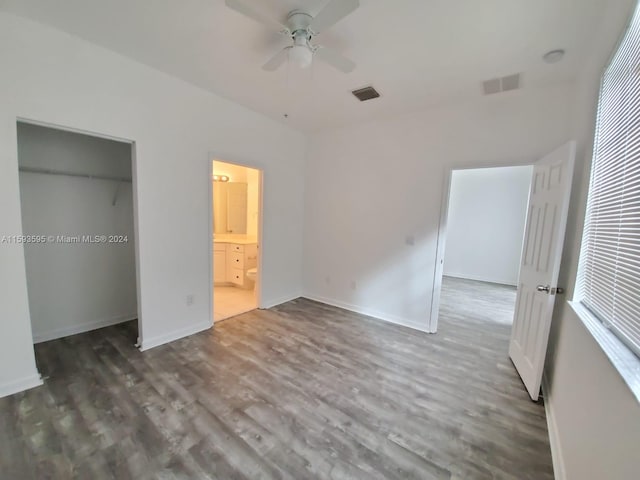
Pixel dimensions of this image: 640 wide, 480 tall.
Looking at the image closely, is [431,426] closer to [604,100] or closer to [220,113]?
[604,100]

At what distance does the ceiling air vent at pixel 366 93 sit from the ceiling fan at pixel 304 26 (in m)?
0.86

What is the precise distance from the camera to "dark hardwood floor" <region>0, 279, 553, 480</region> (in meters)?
1.49

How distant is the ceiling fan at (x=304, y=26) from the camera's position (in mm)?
1409

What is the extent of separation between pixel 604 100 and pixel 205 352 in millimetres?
3627

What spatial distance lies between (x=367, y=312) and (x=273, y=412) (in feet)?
7.14

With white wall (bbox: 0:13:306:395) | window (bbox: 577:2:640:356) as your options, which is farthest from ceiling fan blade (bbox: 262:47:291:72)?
window (bbox: 577:2:640:356)

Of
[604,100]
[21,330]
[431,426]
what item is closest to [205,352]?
[21,330]

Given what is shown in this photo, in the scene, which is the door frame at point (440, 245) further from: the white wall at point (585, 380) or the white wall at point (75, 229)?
the white wall at point (75, 229)

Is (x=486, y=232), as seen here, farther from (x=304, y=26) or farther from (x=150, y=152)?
(x=150, y=152)

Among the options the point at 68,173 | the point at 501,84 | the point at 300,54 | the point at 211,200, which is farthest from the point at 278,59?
the point at 68,173

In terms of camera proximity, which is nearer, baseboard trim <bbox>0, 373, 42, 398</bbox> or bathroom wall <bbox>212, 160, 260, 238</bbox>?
baseboard trim <bbox>0, 373, 42, 398</bbox>

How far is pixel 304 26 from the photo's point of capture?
1.70 meters

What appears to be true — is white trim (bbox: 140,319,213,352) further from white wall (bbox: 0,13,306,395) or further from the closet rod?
the closet rod

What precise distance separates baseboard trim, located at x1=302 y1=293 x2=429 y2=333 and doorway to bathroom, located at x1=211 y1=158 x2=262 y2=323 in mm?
1027
